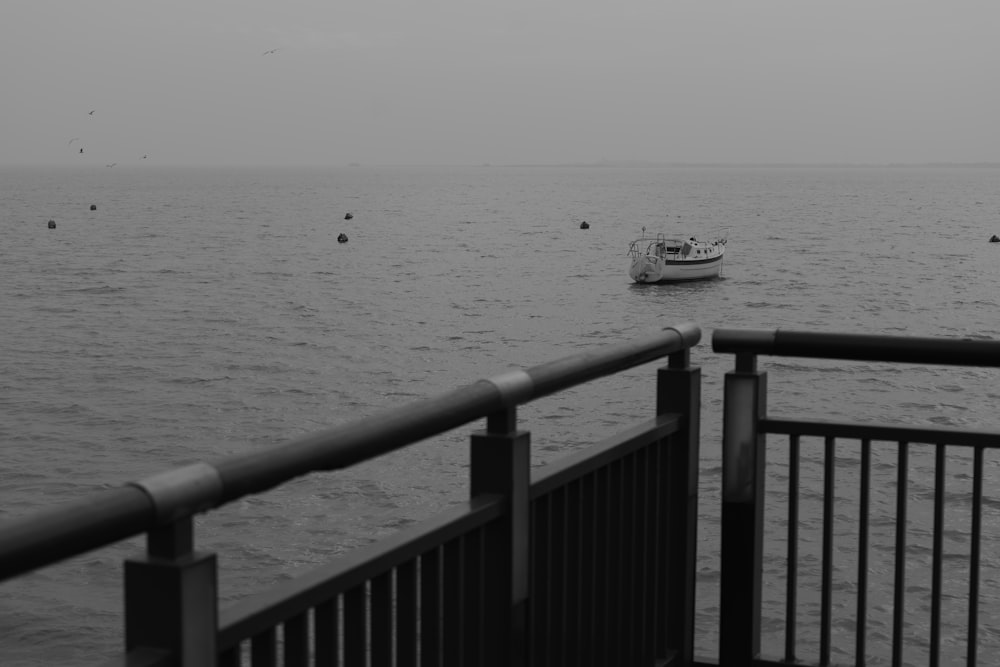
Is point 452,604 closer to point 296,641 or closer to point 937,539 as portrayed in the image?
point 296,641

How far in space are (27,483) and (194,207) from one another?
153559 millimetres

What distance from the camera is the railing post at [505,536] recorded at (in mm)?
3207

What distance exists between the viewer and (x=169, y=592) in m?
2.07

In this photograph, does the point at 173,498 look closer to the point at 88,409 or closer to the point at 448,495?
the point at 448,495

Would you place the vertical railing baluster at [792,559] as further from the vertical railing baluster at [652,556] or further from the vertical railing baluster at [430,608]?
the vertical railing baluster at [430,608]

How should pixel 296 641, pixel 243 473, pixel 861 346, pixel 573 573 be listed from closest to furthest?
pixel 243 473 → pixel 296 641 → pixel 573 573 → pixel 861 346

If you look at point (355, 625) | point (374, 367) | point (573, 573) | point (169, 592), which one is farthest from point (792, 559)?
point (374, 367)

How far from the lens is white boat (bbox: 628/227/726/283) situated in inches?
2889

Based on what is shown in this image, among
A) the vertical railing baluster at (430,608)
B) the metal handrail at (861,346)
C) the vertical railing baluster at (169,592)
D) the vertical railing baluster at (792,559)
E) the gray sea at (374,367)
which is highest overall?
the metal handrail at (861,346)

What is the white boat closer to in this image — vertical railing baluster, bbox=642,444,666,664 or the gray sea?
the gray sea

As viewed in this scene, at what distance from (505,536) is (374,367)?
39.9 metres

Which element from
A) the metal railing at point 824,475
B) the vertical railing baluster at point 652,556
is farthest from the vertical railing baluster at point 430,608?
the metal railing at point 824,475

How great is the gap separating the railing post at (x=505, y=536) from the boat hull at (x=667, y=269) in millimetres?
70085

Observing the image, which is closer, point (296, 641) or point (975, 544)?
point (296, 641)
